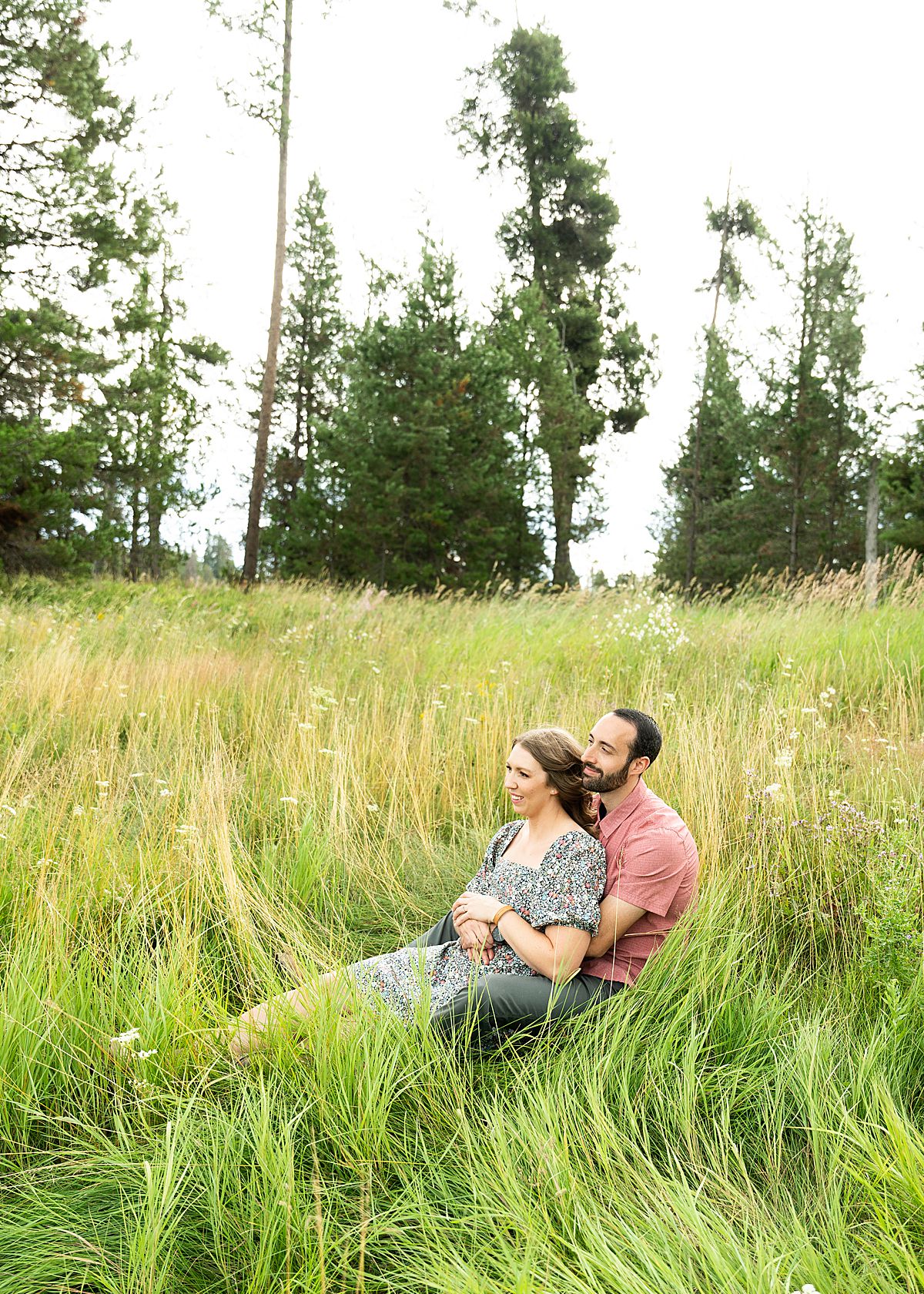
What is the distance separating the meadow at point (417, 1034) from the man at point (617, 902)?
0.32ft

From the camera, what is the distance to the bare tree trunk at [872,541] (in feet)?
29.3

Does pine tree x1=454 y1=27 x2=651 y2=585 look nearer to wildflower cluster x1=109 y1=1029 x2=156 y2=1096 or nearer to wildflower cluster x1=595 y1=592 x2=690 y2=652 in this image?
wildflower cluster x1=595 y1=592 x2=690 y2=652

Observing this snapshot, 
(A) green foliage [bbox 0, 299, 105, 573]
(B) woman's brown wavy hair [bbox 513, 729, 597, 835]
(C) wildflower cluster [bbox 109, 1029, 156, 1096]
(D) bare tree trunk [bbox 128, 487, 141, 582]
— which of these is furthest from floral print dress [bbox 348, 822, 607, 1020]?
(D) bare tree trunk [bbox 128, 487, 141, 582]

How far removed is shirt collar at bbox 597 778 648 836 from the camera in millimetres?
3285

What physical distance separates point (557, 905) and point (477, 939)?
297 mm

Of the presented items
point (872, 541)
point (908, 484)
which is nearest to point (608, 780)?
point (872, 541)

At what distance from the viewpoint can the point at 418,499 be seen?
1836cm

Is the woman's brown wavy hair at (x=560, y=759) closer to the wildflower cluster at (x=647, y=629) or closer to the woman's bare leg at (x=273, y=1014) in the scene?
the woman's bare leg at (x=273, y=1014)

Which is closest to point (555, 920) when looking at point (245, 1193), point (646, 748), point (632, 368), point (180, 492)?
point (646, 748)

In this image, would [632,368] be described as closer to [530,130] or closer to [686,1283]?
[530,130]

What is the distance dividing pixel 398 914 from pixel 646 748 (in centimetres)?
157

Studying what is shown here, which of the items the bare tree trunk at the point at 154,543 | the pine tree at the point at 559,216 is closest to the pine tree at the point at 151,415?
the bare tree trunk at the point at 154,543

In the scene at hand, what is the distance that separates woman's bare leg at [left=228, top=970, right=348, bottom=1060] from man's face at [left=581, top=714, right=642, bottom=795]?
105cm

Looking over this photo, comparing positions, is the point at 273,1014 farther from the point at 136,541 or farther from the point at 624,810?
the point at 136,541
